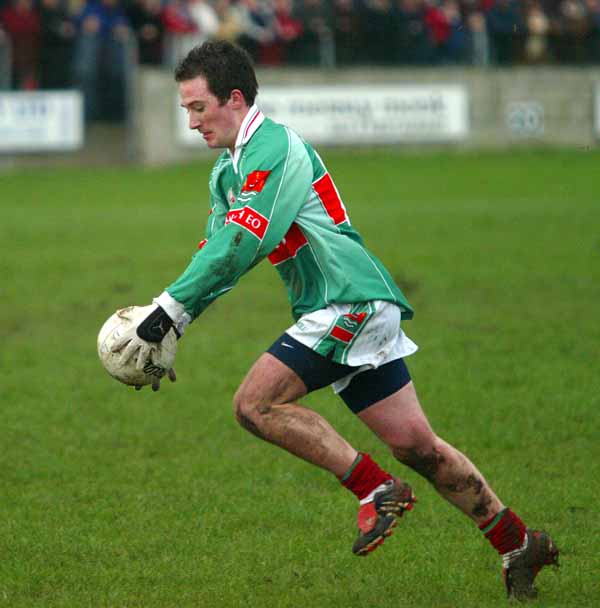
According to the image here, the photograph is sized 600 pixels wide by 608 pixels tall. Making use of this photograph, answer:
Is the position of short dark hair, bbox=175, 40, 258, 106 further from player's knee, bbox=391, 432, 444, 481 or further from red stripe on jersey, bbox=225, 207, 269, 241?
player's knee, bbox=391, 432, 444, 481

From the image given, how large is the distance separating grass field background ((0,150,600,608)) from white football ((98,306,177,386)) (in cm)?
98

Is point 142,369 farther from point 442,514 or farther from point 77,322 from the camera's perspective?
point 77,322

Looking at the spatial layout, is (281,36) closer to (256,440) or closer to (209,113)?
(256,440)

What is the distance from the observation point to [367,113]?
26609mm

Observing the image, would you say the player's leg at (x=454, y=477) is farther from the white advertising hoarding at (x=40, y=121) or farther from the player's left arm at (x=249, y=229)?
the white advertising hoarding at (x=40, y=121)

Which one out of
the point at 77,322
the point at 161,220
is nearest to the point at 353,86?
the point at 161,220

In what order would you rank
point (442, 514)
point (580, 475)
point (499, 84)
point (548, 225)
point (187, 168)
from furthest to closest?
1. point (499, 84)
2. point (187, 168)
3. point (548, 225)
4. point (580, 475)
5. point (442, 514)

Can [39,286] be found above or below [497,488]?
below

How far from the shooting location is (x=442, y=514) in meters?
6.72

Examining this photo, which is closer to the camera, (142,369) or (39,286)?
(142,369)

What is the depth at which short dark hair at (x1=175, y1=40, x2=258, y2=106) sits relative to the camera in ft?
17.0

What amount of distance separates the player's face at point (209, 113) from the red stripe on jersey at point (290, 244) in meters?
0.42

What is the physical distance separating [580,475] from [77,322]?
632 cm

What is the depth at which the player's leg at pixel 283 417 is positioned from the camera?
16.9 feet
